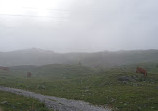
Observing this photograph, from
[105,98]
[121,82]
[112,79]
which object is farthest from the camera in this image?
[112,79]

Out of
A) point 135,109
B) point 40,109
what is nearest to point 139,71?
point 135,109

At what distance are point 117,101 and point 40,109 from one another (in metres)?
16.5

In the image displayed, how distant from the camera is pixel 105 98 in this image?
37.3 meters

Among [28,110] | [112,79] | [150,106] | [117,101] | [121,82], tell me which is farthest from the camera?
[112,79]

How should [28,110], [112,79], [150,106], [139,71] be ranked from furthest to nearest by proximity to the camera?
1. [139,71]
2. [112,79]
3. [150,106]
4. [28,110]

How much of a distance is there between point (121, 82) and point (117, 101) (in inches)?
1186

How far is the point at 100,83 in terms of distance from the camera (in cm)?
6431

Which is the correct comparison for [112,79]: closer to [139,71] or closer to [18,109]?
[139,71]

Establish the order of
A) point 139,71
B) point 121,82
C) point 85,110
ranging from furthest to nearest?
point 139,71
point 121,82
point 85,110

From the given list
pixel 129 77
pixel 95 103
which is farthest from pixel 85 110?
pixel 129 77

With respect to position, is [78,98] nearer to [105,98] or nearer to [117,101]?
[105,98]

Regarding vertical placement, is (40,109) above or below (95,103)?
above

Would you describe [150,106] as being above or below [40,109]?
below

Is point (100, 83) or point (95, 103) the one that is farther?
point (100, 83)
